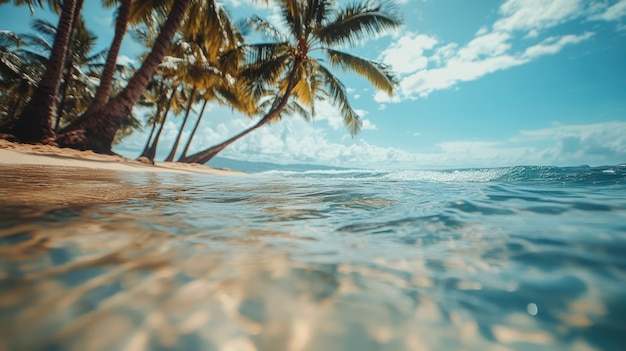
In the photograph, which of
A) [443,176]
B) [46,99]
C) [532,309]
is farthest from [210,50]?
[443,176]

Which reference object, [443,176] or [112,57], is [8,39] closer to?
[112,57]

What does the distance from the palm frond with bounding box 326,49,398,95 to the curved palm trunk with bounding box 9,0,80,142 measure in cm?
695

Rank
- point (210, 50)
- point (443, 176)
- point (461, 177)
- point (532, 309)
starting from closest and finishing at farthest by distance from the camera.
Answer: point (532, 309) → point (210, 50) → point (461, 177) → point (443, 176)

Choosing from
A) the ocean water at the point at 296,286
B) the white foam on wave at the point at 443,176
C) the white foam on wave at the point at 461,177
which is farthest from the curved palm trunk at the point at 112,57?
the white foam on wave at the point at 461,177

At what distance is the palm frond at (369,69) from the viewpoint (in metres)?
9.01

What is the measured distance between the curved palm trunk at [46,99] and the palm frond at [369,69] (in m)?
6.95

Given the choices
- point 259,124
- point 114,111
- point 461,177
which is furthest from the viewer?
point 461,177

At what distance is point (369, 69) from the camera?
29.7ft

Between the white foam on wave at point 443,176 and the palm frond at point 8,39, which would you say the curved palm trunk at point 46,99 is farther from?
the palm frond at point 8,39

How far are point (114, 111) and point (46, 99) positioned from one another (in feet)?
4.40

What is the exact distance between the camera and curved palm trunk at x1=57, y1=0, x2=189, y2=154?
6.41 metres

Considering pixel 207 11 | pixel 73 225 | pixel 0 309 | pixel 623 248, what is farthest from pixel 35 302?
pixel 207 11

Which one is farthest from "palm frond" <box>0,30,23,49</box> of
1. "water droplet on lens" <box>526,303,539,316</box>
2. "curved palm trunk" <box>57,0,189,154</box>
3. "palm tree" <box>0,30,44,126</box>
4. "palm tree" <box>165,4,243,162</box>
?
"water droplet on lens" <box>526,303,539,316</box>

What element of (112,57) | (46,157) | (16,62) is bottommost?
(46,157)
